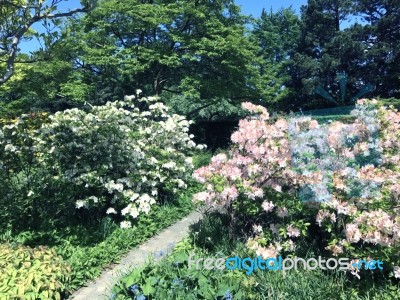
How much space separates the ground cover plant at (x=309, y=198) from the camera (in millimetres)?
3170

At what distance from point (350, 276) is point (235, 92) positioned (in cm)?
1151

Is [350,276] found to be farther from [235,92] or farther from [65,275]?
[235,92]

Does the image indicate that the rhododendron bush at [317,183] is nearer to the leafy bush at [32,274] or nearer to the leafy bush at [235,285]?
the leafy bush at [235,285]

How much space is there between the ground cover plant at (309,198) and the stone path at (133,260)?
58 centimetres

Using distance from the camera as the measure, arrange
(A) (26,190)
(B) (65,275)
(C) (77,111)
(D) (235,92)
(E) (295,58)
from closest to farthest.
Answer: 1. (B) (65,275)
2. (C) (77,111)
3. (A) (26,190)
4. (D) (235,92)
5. (E) (295,58)

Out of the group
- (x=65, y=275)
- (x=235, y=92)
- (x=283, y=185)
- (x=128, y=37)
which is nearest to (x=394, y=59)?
(x=235, y=92)

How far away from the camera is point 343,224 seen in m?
3.41

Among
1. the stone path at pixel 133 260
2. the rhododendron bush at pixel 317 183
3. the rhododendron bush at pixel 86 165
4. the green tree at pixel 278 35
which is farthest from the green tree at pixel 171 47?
the green tree at pixel 278 35

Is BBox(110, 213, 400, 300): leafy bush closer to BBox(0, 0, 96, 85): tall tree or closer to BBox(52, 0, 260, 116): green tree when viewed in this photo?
BBox(0, 0, 96, 85): tall tree

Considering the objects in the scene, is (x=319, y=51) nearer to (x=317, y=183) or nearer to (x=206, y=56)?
(x=206, y=56)

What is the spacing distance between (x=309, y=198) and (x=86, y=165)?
3.34 meters

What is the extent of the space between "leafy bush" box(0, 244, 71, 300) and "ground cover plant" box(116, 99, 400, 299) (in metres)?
0.76

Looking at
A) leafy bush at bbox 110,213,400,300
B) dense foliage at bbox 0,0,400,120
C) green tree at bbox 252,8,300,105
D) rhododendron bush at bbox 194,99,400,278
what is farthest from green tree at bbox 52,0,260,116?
Answer: green tree at bbox 252,8,300,105

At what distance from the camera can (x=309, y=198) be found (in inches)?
140
